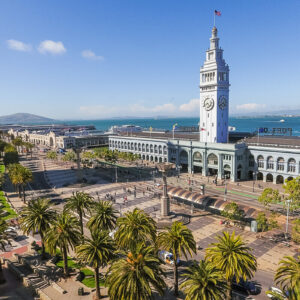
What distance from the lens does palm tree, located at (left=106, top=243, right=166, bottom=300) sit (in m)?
27.3

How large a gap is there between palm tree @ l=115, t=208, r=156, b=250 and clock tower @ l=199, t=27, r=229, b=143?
76577 mm

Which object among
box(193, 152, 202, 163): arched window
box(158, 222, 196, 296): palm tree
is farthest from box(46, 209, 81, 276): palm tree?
box(193, 152, 202, 163): arched window

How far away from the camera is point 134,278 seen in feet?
91.3

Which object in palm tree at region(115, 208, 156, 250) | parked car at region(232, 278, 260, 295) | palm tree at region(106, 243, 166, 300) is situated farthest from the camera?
palm tree at region(115, 208, 156, 250)

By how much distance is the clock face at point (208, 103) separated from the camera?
108m

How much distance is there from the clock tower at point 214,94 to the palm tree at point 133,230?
3015 inches

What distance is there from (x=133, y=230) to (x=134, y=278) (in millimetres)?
11360

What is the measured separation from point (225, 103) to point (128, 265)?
93.8m

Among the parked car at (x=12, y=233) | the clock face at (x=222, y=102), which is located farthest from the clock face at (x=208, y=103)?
the parked car at (x=12, y=233)

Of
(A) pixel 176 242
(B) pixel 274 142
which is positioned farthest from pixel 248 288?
(B) pixel 274 142

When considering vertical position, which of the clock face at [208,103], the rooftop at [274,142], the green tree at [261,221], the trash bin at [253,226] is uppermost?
the clock face at [208,103]

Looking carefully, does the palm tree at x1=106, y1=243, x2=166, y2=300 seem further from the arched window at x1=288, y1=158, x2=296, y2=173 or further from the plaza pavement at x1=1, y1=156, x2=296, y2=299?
the arched window at x1=288, y1=158, x2=296, y2=173

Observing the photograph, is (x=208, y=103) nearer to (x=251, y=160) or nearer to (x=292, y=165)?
(x=251, y=160)

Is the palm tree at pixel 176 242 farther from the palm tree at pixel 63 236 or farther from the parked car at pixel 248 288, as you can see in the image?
the palm tree at pixel 63 236
